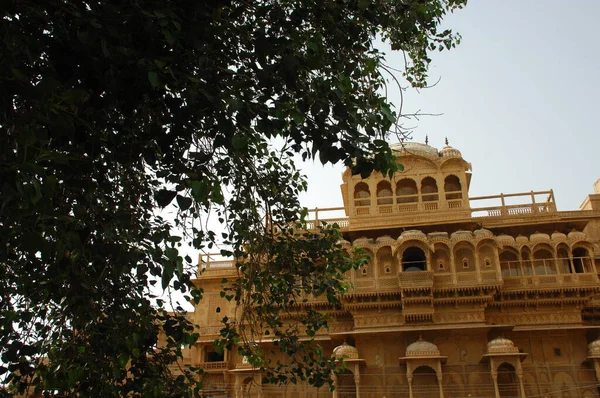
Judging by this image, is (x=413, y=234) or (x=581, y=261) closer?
(x=413, y=234)

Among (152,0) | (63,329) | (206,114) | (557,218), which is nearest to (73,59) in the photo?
(152,0)

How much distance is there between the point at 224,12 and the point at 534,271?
1984cm

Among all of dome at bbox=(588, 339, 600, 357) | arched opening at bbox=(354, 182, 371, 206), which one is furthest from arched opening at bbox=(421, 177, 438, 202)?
dome at bbox=(588, 339, 600, 357)

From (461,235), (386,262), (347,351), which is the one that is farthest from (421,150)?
(347,351)

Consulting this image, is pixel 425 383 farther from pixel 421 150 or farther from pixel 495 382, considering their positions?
pixel 421 150

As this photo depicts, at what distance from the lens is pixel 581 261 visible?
22.1 metres

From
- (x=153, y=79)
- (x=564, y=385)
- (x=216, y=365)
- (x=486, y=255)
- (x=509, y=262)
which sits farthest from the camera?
(x=216, y=365)

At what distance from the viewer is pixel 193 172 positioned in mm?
4395

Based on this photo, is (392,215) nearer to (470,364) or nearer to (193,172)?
(470,364)

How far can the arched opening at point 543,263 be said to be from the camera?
73.9 ft

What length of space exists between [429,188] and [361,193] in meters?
3.20

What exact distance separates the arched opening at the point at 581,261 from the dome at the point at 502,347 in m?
5.19

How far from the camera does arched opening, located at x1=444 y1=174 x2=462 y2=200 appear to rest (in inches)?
992

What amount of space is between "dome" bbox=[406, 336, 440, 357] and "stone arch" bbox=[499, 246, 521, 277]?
17.6ft
